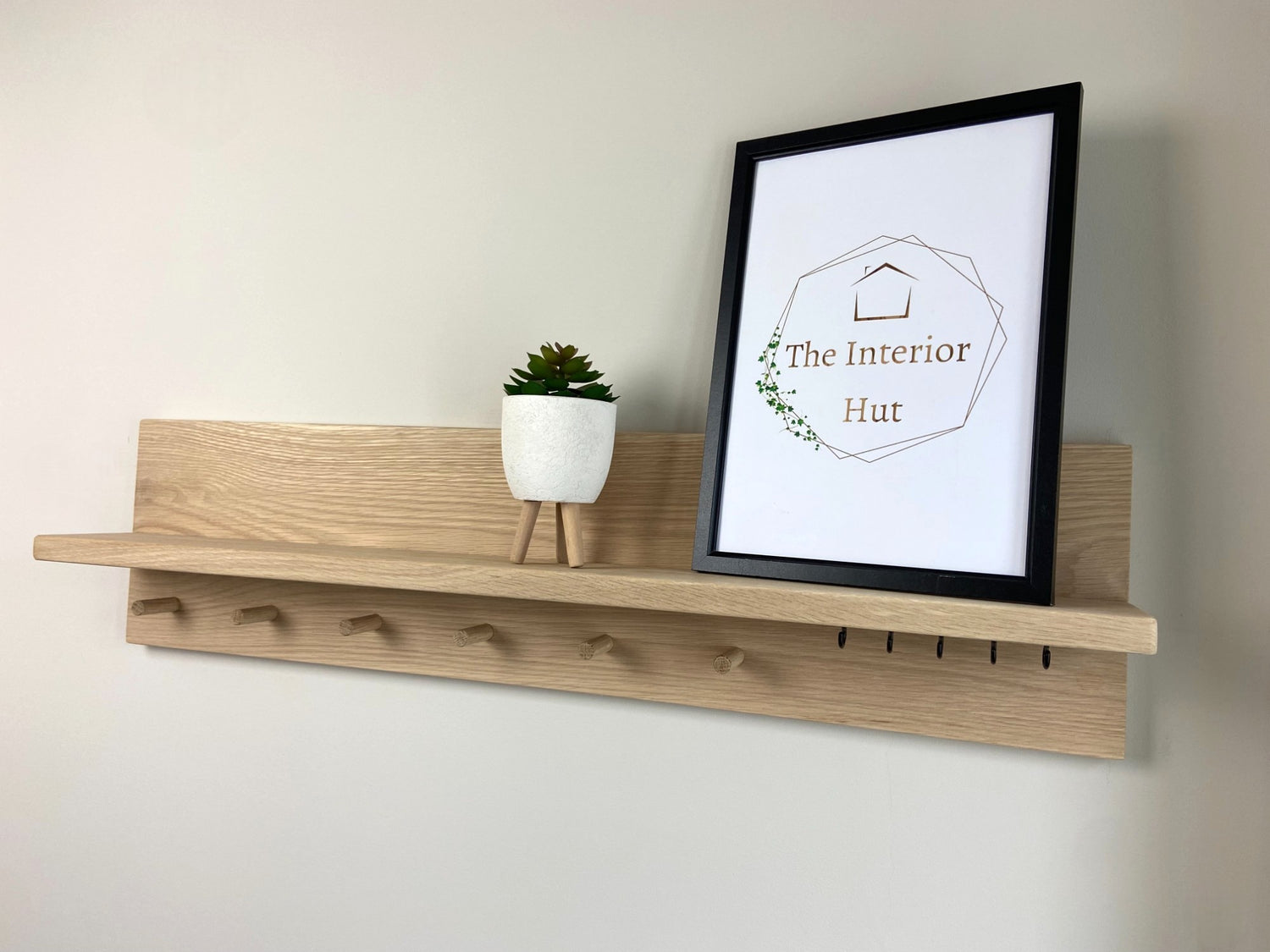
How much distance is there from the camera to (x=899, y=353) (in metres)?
0.69

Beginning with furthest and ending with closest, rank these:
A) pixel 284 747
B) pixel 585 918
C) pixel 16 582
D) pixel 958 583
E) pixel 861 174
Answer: pixel 16 582
pixel 284 747
pixel 585 918
pixel 861 174
pixel 958 583

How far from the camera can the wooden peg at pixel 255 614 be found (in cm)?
87

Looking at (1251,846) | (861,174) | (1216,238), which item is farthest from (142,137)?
(1251,846)

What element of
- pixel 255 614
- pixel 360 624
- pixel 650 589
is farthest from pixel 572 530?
pixel 255 614

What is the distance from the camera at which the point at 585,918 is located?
83 cm

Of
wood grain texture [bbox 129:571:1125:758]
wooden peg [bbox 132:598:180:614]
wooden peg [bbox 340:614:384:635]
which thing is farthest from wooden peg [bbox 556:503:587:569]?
wooden peg [bbox 132:598:180:614]

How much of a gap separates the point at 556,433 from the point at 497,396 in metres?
0.19

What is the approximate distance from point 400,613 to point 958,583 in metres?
0.53

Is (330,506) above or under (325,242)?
under

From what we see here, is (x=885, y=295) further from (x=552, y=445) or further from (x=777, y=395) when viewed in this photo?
(x=552, y=445)

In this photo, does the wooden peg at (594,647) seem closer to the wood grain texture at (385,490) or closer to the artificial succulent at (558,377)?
the wood grain texture at (385,490)

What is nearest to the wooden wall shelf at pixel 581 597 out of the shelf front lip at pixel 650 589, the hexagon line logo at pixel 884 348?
the shelf front lip at pixel 650 589

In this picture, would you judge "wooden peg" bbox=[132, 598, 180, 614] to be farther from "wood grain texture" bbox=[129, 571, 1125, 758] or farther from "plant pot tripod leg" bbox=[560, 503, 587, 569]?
"plant pot tripod leg" bbox=[560, 503, 587, 569]

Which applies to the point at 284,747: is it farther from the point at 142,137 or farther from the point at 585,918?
the point at 142,137
